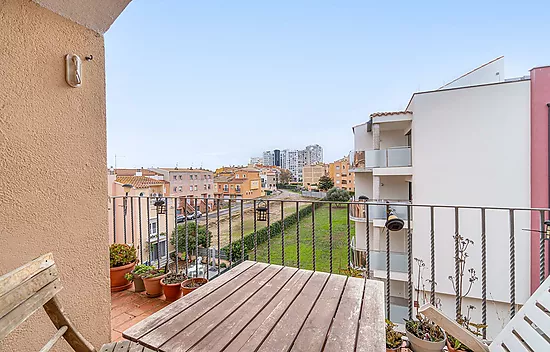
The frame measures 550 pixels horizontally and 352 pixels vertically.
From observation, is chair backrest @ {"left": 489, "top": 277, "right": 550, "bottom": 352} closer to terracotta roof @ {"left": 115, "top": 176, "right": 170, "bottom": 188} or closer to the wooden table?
the wooden table

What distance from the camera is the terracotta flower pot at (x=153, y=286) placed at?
2330 mm

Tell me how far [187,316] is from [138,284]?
169cm

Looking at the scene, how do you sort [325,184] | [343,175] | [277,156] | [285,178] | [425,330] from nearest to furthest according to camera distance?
1. [425,330]
2. [325,184]
3. [343,175]
4. [285,178]
5. [277,156]

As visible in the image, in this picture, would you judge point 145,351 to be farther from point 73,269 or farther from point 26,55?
point 26,55

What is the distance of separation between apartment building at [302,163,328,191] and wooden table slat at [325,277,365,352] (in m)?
29.2

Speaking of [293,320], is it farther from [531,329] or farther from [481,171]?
[481,171]

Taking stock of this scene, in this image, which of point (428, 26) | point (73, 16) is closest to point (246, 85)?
point (428, 26)

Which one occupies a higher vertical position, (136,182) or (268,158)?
(268,158)

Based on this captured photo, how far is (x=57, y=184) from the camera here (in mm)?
1122

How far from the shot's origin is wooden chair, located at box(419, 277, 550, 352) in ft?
3.83

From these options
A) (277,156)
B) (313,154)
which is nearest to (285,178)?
(313,154)

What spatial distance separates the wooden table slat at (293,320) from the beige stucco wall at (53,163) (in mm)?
947

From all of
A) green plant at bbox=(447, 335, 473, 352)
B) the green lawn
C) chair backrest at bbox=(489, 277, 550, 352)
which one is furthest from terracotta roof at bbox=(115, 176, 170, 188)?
chair backrest at bbox=(489, 277, 550, 352)

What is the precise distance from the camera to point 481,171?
22.1ft
